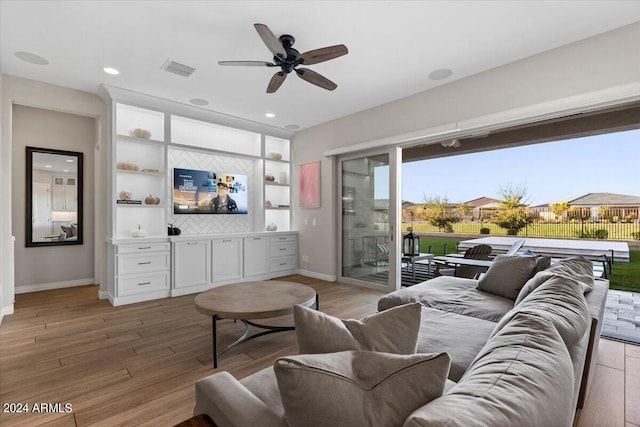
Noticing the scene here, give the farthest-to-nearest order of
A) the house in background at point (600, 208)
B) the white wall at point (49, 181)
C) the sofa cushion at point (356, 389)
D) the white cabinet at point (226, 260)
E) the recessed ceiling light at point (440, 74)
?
the white cabinet at point (226, 260)
the white wall at point (49, 181)
the house in background at point (600, 208)
the recessed ceiling light at point (440, 74)
the sofa cushion at point (356, 389)

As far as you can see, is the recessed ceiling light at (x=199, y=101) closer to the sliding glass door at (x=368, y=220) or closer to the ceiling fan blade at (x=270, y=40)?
the ceiling fan blade at (x=270, y=40)

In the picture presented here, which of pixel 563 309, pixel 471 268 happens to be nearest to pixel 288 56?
pixel 563 309

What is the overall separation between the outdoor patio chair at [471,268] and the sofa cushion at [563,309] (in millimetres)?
2783

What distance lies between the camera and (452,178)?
7238mm

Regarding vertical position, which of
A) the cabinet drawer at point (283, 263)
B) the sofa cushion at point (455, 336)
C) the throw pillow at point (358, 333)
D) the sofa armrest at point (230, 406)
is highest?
the throw pillow at point (358, 333)

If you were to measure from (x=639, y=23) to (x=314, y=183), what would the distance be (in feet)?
14.3

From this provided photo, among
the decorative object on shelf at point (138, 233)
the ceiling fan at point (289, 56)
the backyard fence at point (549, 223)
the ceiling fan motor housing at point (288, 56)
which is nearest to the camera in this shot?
the ceiling fan at point (289, 56)

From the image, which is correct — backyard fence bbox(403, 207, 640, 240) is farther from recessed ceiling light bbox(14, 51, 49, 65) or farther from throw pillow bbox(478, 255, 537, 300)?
recessed ceiling light bbox(14, 51, 49, 65)

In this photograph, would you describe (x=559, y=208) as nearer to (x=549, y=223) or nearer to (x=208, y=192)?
(x=549, y=223)

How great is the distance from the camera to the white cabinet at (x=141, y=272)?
12.9ft

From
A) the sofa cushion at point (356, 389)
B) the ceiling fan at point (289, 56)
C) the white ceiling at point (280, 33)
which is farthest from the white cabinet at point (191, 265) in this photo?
the sofa cushion at point (356, 389)

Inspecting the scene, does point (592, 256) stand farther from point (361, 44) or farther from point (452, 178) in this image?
point (361, 44)

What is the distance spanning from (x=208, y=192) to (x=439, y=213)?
5648 millimetres

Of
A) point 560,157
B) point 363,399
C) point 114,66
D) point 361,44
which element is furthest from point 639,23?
point 114,66
